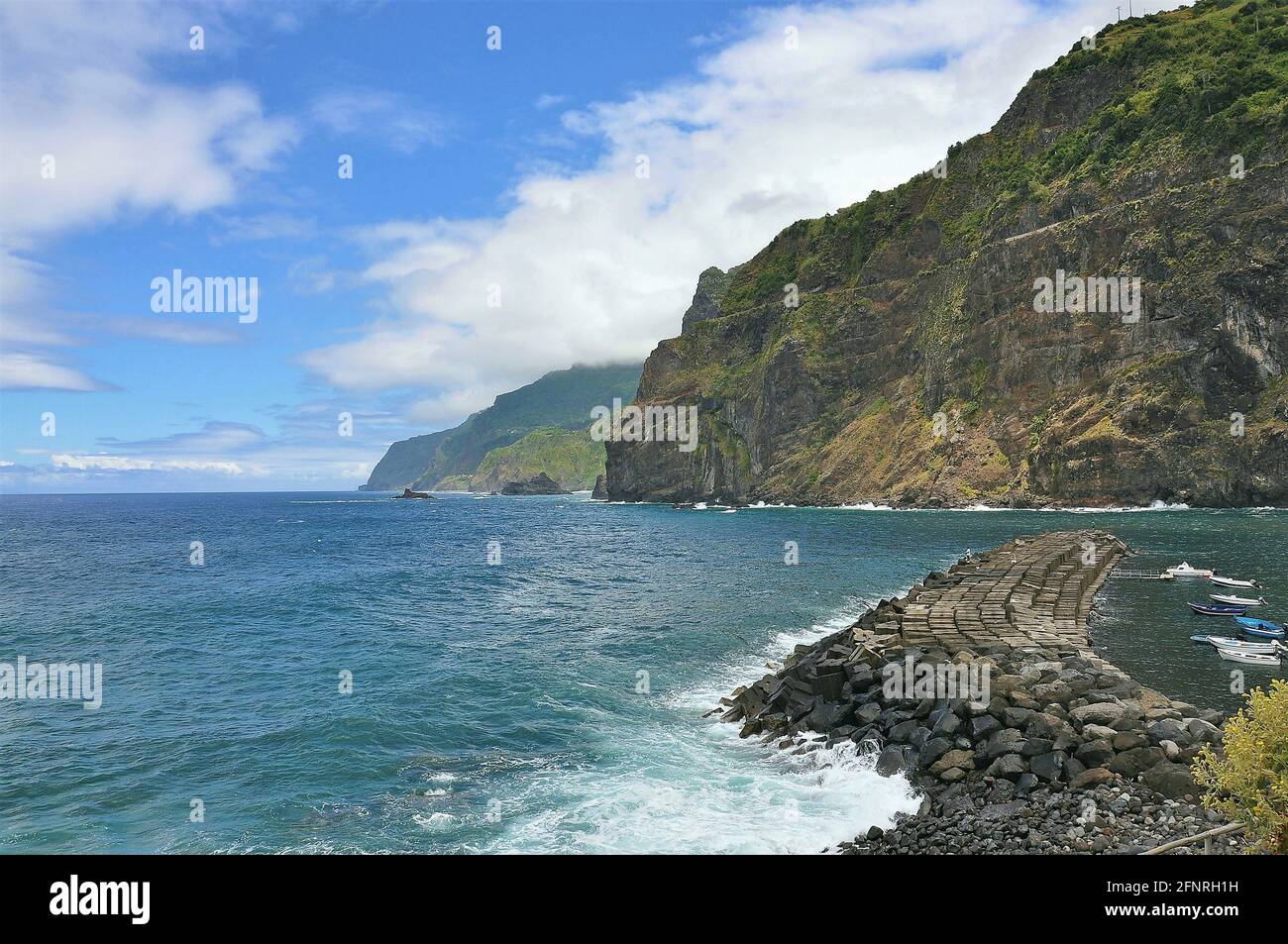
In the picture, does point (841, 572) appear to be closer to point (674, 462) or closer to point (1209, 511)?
point (1209, 511)

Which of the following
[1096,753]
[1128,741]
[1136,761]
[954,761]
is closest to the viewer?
[1136,761]

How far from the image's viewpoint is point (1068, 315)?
11650 cm

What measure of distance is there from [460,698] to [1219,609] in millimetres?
34606

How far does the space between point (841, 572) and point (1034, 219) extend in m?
106

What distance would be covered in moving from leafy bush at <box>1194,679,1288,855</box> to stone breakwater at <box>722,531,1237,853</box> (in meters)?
2.84

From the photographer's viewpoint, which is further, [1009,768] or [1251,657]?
[1251,657]

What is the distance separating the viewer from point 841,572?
5747 centimetres

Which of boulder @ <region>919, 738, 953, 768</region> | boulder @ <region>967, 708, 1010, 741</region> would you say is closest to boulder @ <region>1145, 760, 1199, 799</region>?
boulder @ <region>967, 708, 1010, 741</region>

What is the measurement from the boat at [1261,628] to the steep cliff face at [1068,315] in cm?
8639

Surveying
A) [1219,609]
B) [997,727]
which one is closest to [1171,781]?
[997,727]

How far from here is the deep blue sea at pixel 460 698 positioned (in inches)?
655

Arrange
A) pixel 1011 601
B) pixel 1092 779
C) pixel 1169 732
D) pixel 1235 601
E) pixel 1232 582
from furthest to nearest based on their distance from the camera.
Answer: pixel 1232 582
pixel 1011 601
pixel 1235 601
pixel 1169 732
pixel 1092 779

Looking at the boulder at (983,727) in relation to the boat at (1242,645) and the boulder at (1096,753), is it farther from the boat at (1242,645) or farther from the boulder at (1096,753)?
the boat at (1242,645)

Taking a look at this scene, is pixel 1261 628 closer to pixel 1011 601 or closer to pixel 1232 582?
pixel 1011 601
